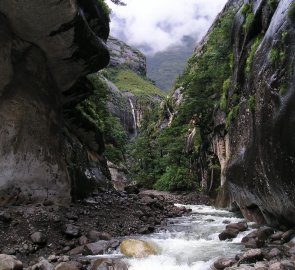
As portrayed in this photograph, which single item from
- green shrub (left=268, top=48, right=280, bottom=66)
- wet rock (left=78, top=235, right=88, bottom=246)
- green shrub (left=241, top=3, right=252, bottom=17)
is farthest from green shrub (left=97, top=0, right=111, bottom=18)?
wet rock (left=78, top=235, right=88, bottom=246)

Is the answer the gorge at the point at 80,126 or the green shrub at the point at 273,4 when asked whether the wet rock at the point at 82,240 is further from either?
the green shrub at the point at 273,4

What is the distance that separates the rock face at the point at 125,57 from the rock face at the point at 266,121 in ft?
393

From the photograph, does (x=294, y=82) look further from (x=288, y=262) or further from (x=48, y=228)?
(x=48, y=228)

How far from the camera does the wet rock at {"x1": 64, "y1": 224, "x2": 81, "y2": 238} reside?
15.8 m

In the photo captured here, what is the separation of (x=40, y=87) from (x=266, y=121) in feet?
37.1

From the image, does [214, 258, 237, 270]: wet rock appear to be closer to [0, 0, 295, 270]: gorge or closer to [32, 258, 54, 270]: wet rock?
[0, 0, 295, 270]: gorge

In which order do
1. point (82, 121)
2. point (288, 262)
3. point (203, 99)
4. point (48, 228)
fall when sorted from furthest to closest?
1. point (203, 99)
2. point (82, 121)
3. point (48, 228)
4. point (288, 262)

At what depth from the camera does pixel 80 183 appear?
73.7 ft

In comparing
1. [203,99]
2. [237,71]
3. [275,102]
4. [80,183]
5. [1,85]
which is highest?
[203,99]

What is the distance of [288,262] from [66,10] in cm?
1342

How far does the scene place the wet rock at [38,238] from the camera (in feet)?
47.8

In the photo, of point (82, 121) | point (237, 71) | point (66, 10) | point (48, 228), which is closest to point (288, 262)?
point (48, 228)

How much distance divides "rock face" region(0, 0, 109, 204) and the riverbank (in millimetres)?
1071

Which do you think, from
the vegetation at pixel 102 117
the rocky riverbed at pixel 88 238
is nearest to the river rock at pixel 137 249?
the rocky riverbed at pixel 88 238
